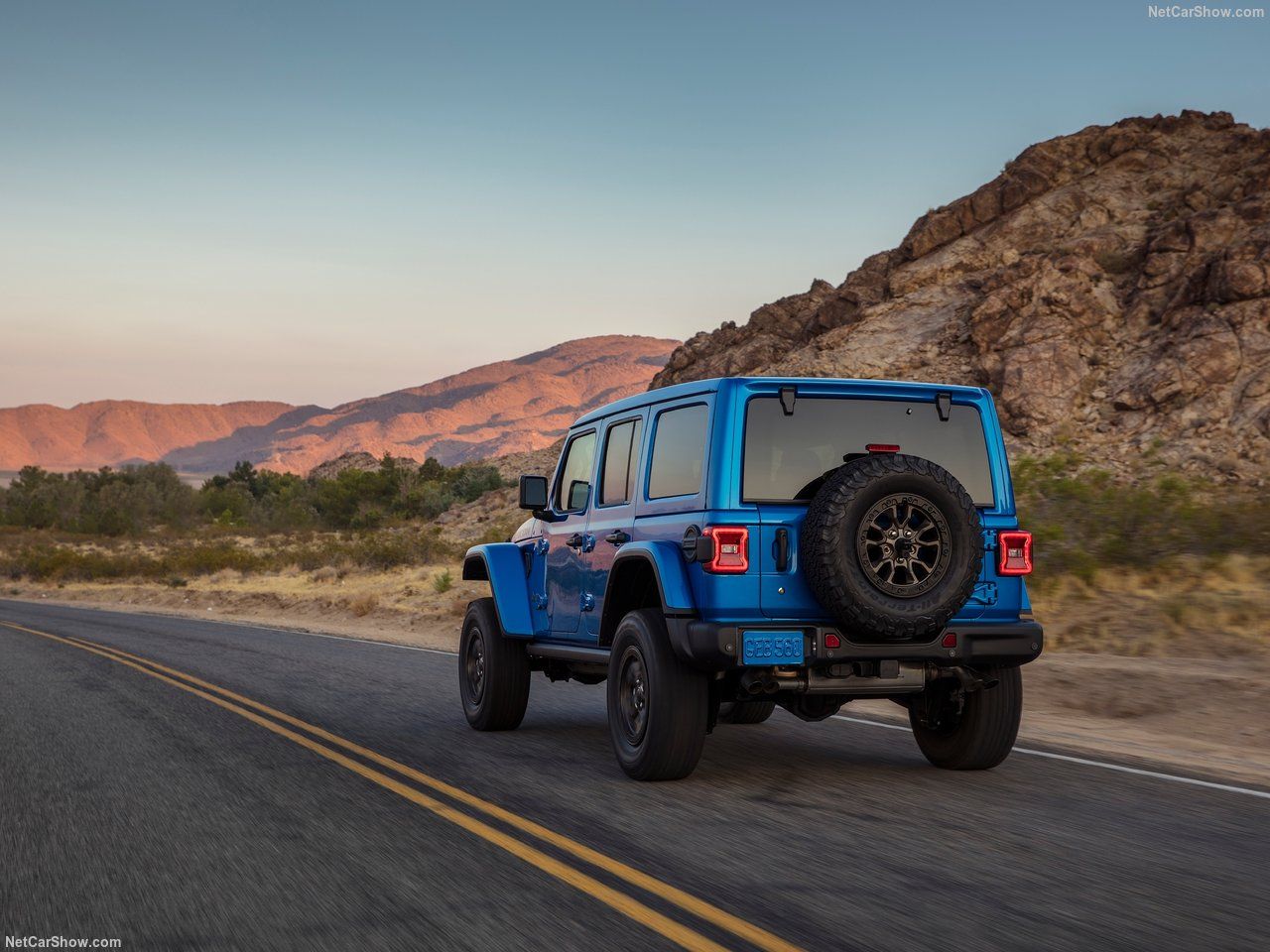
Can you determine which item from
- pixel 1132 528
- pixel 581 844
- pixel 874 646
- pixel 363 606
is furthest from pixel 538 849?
pixel 363 606

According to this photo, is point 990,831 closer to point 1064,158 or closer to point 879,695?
point 879,695

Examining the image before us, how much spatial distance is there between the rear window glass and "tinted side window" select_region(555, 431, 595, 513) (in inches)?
88.0

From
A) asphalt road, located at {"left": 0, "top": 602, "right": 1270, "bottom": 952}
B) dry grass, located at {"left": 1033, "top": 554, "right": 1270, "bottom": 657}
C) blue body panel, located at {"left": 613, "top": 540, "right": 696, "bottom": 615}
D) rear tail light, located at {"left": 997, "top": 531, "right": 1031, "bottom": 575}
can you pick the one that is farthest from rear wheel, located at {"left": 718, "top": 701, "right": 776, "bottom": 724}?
dry grass, located at {"left": 1033, "top": 554, "right": 1270, "bottom": 657}

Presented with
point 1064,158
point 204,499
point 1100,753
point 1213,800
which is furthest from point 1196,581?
point 204,499

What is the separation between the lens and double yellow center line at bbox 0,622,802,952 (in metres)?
4.58

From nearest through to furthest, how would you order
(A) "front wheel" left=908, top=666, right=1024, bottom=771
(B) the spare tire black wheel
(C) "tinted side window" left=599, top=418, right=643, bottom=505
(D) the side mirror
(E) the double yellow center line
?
1. (E) the double yellow center line
2. (B) the spare tire black wheel
3. (A) "front wheel" left=908, top=666, right=1024, bottom=771
4. (C) "tinted side window" left=599, top=418, right=643, bottom=505
5. (D) the side mirror

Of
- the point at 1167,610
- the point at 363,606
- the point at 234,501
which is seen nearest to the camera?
the point at 1167,610

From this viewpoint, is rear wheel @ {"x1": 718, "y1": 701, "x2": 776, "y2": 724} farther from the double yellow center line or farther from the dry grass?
the dry grass

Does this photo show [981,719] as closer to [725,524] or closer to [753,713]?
[725,524]

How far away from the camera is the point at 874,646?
722cm

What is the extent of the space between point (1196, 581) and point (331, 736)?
1182cm

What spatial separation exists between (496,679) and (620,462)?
86.0 inches

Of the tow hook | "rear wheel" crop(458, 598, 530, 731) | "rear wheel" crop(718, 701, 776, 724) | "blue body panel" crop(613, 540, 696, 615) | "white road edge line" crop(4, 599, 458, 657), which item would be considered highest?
"blue body panel" crop(613, 540, 696, 615)

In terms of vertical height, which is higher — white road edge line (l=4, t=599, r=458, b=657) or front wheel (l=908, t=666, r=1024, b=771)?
front wheel (l=908, t=666, r=1024, b=771)
